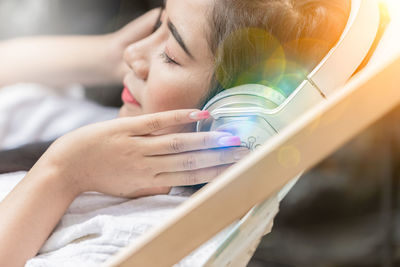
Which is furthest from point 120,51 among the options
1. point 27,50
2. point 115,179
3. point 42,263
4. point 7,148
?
point 42,263

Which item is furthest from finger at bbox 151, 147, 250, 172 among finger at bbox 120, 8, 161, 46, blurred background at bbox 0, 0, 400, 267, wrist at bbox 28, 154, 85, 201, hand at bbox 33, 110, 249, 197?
blurred background at bbox 0, 0, 400, 267

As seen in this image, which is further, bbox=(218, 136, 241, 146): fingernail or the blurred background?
the blurred background

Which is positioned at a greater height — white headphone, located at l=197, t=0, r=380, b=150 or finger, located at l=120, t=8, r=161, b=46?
finger, located at l=120, t=8, r=161, b=46

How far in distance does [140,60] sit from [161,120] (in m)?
0.15

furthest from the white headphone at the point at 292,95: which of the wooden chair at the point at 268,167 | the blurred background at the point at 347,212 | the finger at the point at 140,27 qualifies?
the blurred background at the point at 347,212

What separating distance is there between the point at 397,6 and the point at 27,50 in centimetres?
66

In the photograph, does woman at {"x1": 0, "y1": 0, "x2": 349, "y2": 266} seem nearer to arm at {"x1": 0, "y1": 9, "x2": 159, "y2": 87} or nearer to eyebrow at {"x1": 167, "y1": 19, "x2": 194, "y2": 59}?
eyebrow at {"x1": 167, "y1": 19, "x2": 194, "y2": 59}

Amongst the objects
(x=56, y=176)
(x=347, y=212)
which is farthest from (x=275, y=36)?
(x=347, y=212)

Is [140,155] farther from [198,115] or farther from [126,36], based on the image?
[126,36]

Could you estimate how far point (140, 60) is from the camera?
0.73 meters

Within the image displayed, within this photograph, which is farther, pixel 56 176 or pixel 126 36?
pixel 126 36

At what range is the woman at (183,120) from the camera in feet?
1.98

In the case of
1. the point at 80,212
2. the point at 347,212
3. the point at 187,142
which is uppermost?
the point at 187,142

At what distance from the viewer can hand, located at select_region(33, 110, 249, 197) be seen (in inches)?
24.0
